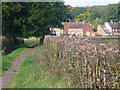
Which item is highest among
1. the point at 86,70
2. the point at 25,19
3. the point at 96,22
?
the point at 96,22

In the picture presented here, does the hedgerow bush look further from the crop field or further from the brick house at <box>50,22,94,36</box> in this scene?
the brick house at <box>50,22,94,36</box>

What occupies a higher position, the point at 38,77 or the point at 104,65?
the point at 104,65

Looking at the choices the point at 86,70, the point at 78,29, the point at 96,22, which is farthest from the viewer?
the point at 96,22

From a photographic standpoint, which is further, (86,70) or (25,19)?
(25,19)

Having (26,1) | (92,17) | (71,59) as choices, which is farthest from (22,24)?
(92,17)

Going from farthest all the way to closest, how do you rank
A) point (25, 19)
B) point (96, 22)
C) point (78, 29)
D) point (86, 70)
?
point (96, 22) < point (78, 29) < point (25, 19) < point (86, 70)

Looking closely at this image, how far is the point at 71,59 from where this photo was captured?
8.95 metres

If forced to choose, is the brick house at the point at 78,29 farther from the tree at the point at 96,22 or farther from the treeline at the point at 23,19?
the treeline at the point at 23,19

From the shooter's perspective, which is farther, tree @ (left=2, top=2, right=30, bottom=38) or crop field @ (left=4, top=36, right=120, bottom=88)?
tree @ (left=2, top=2, right=30, bottom=38)

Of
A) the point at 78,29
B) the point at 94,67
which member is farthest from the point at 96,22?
Answer: the point at 94,67

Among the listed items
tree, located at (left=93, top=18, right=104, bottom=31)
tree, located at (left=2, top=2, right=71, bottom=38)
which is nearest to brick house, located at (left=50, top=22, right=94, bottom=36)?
tree, located at (left=93, top=18, right=104, bottom=31)

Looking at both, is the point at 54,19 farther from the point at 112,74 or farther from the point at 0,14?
the point at 112,74

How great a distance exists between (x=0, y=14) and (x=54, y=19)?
30.3 ft

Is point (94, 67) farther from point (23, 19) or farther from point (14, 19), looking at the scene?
point (14, 19)
